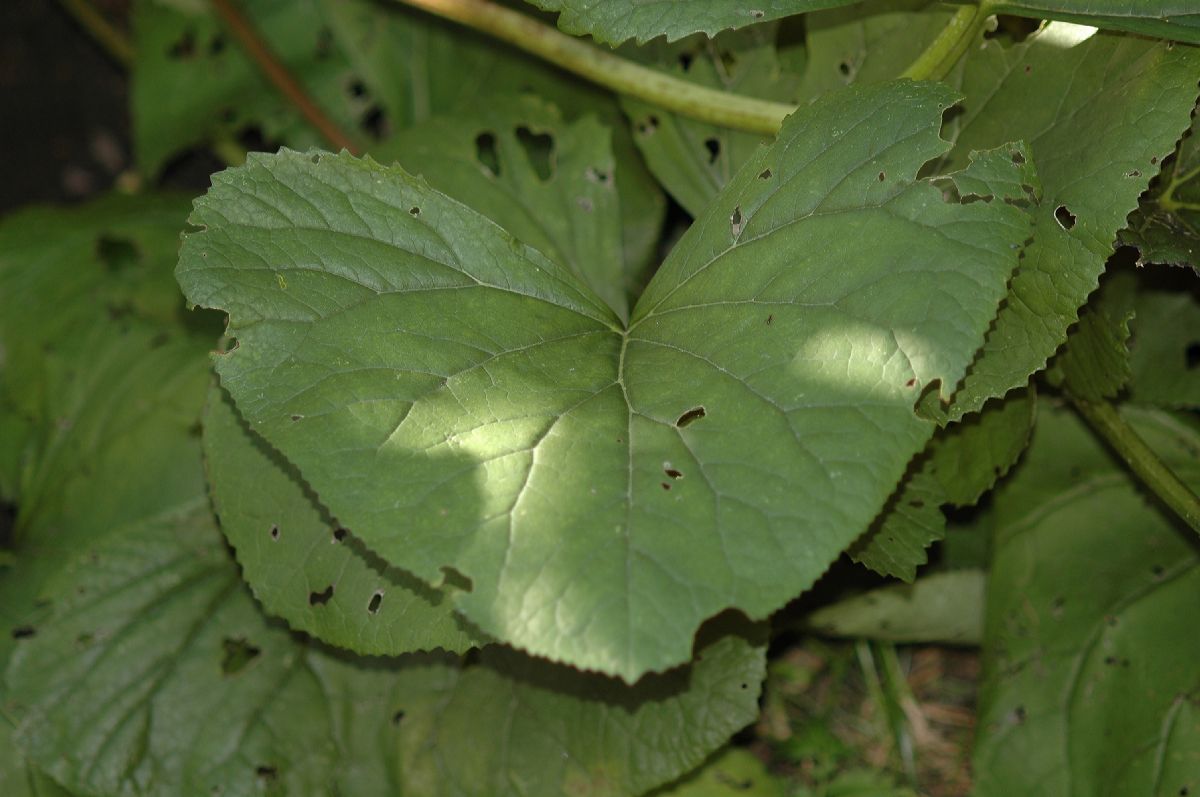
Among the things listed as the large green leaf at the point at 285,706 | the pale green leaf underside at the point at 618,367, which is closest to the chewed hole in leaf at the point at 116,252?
the large green leaf at the point at 285,706

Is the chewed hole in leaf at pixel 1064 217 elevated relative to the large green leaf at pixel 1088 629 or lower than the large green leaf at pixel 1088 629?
elevated

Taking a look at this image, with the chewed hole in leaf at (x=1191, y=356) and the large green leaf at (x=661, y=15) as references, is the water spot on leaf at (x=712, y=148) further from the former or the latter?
the chewed hole in leaf at (x=1191, y=356)

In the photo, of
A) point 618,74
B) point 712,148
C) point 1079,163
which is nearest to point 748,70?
point 712,148

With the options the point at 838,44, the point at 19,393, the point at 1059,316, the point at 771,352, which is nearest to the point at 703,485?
the point at 771,352

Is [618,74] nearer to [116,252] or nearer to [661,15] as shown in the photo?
[661,15]

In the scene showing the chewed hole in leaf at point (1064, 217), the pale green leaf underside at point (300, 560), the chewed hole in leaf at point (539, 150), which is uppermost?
the chewed hole in leaf at point (539, 150)

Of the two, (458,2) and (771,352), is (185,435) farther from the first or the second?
(771,352)
